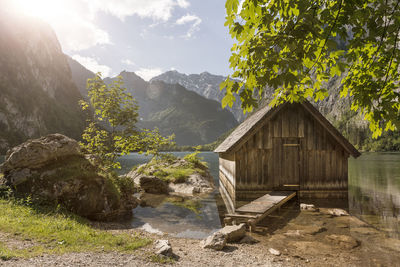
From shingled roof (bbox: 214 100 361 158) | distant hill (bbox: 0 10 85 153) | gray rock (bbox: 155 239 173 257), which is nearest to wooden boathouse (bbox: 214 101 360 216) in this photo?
shingled roof (bbox: 214 100 361 158)

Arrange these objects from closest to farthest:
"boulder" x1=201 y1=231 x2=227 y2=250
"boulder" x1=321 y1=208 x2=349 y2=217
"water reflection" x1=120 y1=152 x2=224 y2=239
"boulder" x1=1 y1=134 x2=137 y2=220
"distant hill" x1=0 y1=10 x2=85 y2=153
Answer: "boulder" x1=201 y1=231 x2=227 y2=250 → "boulder" x1=1 y1=134 x2=137 y2=220 → "water reflection" x1=120 y1=152 x2=224 y2=239 → "boulder" x1=321 y1=208 x2=349 y2=217 → "distant hill" x1=0 y1=10 x2=85 y2=153

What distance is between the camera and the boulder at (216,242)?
7.04 m

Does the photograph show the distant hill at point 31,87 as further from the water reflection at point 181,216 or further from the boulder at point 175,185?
the water reflection at point 181,216

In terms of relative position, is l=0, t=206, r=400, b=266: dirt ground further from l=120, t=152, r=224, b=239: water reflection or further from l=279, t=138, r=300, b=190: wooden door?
l=279, t=138, r=300, b=190: wooden door

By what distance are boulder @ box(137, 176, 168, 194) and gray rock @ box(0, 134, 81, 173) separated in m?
9.44

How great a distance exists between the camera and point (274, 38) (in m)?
3.46

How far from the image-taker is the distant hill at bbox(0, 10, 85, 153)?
112938mm

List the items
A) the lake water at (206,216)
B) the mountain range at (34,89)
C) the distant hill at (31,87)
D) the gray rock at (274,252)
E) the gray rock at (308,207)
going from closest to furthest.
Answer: the gray rock at (274,252)
the lake water at (206,216)
the gray rock at (308,207)
the distant hill at (31,87)
the mountain range at (34,89)

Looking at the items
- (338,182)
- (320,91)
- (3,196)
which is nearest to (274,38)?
(320,91)

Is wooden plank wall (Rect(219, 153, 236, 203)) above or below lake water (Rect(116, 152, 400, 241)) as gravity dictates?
above

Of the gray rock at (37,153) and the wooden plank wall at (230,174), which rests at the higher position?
the gray rock at (37,153)

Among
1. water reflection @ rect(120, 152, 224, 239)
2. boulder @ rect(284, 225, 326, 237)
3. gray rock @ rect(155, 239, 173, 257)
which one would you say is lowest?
water reflection @ rect(120, 152, 224, 239)

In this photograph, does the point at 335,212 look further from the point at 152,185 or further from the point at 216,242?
the point at 152,185

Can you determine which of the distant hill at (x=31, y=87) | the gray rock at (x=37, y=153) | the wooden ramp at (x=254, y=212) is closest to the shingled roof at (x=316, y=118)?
the wooden ramp at (x=254, y=212)
